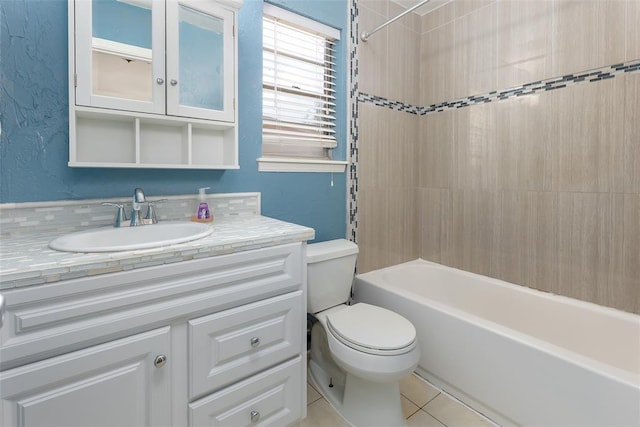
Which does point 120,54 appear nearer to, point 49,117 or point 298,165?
point 49,117

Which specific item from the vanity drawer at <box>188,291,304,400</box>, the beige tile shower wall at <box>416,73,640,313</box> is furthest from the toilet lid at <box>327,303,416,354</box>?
the beige tile shower wall at <box>416,73,640,313</box>

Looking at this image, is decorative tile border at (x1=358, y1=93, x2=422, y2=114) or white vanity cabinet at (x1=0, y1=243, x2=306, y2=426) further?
decorative tile border at (x1=358, y1=93, x2=422, y2=114)

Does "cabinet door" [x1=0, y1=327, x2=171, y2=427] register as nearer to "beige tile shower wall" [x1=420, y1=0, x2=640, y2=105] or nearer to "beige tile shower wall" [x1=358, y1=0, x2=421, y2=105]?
"beige tile shower wall" [x1=358, y1=0, x2=421, y2=105]

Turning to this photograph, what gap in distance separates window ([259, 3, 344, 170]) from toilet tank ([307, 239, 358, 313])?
0.60m

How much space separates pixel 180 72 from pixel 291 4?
0.82 metres

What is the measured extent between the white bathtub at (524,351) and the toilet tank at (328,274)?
0.33m

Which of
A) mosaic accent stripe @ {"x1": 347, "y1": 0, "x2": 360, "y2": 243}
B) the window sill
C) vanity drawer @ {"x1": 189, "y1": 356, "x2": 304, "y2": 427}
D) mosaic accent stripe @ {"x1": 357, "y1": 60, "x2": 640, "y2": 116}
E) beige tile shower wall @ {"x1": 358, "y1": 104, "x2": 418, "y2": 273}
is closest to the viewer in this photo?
vanity drawer @ {"x1": 189, "y1": 356, "x2": 304, "y2": 427}

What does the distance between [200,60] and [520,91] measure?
1.84 metres

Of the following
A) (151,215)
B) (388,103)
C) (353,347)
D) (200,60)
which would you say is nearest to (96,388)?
(151,215)

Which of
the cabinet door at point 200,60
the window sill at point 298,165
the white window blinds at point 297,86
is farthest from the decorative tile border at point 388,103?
the cabinet door at point 200,60

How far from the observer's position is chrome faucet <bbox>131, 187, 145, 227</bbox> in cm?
128

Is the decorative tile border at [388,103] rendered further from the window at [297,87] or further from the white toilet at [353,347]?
the white toilet at [353,347]

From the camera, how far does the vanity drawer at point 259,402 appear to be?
43.4 inches

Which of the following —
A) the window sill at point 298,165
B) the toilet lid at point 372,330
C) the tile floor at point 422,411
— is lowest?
the tile floor at point 422,411
